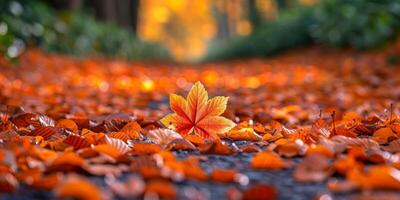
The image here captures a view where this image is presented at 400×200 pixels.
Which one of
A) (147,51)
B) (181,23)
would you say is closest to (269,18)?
(147,51)

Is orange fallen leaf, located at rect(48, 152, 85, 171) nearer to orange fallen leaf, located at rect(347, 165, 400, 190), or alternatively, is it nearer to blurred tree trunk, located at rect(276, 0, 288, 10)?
orange fallen leaf, located at rect(347, 165, 400, 190)

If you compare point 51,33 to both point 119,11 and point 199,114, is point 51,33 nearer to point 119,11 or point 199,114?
point 199,114

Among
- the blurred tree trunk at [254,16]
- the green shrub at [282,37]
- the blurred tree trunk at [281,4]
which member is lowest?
the green shrub at [282,37]

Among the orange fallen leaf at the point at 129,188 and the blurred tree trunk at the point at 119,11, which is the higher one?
the blurred tree trunk at the point at 119,11

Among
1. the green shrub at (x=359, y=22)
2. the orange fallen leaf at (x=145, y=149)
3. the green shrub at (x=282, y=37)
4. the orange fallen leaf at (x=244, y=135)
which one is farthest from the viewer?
the green shrub at (x=282, y=37)

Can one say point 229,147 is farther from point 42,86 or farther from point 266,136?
point 42,86

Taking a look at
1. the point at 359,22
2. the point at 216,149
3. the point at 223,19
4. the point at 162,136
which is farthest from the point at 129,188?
the point at 223,19

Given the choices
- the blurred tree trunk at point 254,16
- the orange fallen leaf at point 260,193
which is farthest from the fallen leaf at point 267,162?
the blurred tree trunk at point 254,16

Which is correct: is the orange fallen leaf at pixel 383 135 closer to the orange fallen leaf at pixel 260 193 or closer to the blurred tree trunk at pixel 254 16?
the orange fallen leaf at pixel 260 193
